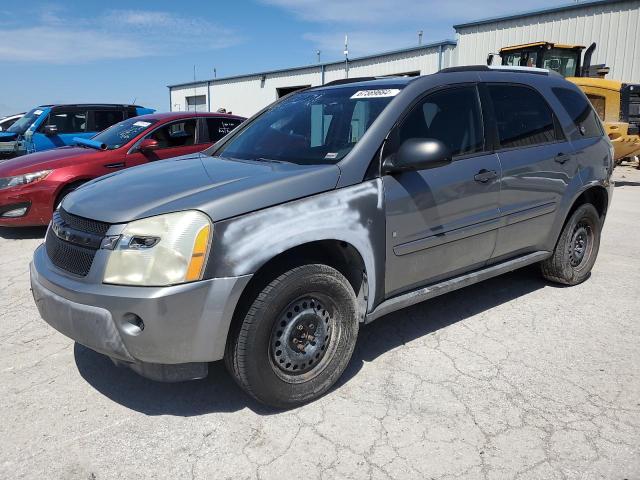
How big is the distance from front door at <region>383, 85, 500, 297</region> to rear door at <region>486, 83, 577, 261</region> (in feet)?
0.51

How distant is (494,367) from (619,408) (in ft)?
2.31

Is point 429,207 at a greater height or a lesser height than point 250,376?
greater

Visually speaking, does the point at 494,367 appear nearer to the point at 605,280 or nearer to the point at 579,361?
the point at 579,361

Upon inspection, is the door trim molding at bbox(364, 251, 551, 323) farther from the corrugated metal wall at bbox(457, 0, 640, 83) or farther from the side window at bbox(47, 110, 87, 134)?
the corrugated metal wall at bbox(457, 0, 640, 83)

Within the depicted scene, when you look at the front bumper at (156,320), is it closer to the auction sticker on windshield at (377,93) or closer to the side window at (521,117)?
the auction sticker on windshield at (377,93)

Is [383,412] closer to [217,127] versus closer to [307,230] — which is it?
[307,230]

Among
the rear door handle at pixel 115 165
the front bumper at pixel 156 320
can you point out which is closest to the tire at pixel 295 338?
the front bumper at pixel 156 320

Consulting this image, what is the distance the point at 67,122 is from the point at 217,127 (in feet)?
14.0

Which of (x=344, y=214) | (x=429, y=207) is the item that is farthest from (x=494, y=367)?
(x=344, y=214)

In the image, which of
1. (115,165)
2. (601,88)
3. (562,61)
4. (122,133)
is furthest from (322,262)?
(562,61)

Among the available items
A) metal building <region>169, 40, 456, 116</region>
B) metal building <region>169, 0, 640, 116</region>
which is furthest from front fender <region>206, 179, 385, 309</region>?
metal building <region>169, 40, 456, 116</region>

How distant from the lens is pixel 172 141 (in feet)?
24.6

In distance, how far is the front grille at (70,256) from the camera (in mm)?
2629

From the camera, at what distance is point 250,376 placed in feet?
8.70
